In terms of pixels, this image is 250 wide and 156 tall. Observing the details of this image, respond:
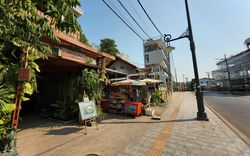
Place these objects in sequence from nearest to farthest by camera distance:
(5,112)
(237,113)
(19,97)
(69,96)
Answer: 1. (5,112)
2. (19,97)
3. (69,96)
4. (237,113)

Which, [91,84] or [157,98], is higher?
[91,84]

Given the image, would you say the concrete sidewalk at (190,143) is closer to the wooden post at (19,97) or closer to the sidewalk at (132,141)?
the sidewalk at (132,141)

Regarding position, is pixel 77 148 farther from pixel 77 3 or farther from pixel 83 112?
pixel 77 3

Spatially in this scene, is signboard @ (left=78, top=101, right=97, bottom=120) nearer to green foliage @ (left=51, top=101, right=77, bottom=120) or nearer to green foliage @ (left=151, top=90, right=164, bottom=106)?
green foliage @ (left=51, top=101, right=77, bottom=120)

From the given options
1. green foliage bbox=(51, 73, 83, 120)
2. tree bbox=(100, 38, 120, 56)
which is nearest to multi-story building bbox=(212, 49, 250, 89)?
tree bbox=(100, 38, 120, 56)

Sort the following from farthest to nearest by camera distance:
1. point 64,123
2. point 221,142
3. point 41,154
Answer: point 64,123 < point 221,142 < point 41,154

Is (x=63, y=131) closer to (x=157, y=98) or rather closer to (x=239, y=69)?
(x=157, y=98)

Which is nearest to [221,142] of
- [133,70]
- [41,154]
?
[41,154]

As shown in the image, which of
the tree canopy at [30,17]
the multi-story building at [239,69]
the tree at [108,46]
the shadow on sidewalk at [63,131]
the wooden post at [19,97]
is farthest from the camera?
the multi-story building at [239,69]

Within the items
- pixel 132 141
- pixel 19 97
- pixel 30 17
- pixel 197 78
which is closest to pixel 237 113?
pixel 197 78

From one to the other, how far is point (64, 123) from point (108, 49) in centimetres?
2439

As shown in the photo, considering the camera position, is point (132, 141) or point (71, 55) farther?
point (71, 55)

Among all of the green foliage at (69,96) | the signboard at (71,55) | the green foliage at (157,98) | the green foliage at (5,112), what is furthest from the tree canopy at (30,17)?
the green foliage at (157,98)

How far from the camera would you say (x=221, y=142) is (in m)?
4.63
